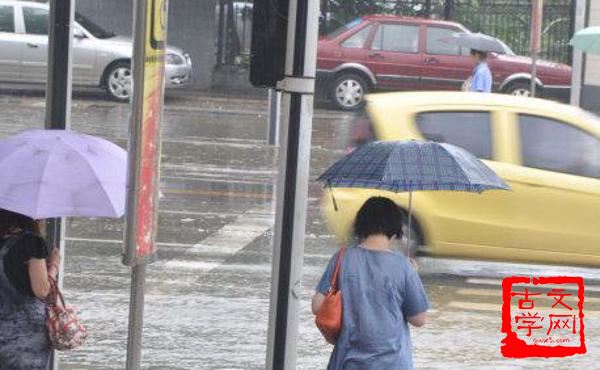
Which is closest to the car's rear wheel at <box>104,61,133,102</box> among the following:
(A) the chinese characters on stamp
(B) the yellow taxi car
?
(B) the yellow taxi car

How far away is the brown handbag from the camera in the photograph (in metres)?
5.25

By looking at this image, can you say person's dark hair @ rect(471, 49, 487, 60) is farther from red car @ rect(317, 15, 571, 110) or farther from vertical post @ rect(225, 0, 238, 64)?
vertical post @ rect(225, 0, 238, 64)

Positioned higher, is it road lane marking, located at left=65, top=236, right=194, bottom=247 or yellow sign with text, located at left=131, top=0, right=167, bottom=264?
yellow sign with text, located at left=131, top=0, right=167, bottom=264

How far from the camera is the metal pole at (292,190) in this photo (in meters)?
5.77

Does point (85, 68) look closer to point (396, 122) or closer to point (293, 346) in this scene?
point (396, 122)

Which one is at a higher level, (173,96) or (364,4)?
(364,4)

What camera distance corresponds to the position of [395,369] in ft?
17.3

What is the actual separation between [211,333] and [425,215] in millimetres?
2673

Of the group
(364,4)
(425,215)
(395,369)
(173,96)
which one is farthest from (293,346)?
(364,4)

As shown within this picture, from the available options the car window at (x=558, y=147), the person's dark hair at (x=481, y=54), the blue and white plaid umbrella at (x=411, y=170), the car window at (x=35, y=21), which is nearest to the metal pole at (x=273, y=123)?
the person's dark hair at (x=481, y=54)

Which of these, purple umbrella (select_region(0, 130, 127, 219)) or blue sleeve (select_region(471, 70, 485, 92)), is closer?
purple umbrella (select_region(0, 130, 127, 219))

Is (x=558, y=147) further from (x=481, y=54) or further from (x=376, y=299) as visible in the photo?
(x=481, y=54)

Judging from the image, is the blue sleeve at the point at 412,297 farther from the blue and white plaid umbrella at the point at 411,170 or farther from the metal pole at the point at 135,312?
the metal pole at the point at 135,312

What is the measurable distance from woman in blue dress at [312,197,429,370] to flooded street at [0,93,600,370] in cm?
375
